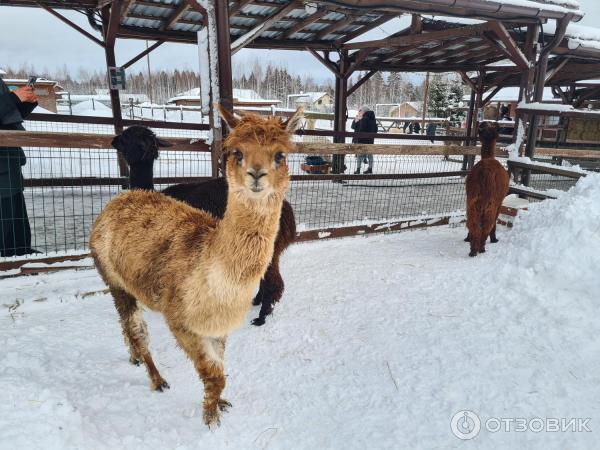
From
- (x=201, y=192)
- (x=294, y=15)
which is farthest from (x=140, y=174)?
(x=294, y=15)

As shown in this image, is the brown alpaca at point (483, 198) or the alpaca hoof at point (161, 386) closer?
the alpaca hoof at point (161, 386)

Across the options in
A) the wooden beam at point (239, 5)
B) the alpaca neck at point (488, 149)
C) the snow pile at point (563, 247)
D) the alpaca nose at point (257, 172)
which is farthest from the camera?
the wooden beam at point (239, 5)

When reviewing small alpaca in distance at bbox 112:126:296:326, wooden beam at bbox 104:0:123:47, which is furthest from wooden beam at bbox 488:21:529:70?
wooden beam at bbox 104:0:123:47

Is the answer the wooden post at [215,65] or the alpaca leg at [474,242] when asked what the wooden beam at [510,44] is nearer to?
the alpaca leg at [474,242]

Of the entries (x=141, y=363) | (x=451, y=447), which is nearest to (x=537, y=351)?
(x=451, y=447)

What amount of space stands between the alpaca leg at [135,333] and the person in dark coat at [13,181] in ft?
5.85

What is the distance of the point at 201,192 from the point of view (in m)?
3.34

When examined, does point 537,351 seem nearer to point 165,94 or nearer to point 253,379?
point 253,379

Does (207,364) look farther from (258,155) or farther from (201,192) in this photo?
(201,192)

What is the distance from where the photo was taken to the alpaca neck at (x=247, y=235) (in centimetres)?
185

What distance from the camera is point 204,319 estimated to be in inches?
78.3

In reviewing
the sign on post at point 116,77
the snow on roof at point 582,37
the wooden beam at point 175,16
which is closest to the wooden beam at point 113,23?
the sign on post at point 116,77

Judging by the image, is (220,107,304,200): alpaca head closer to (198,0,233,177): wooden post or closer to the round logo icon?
the round logo icon

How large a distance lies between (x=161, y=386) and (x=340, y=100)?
30.3ft
